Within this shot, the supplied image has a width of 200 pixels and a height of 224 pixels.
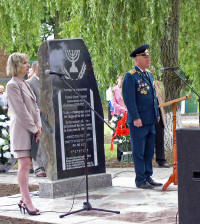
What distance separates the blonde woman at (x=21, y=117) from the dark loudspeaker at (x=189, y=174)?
2638 millimetres

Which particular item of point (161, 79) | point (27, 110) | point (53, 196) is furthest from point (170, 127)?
point (27, 110)

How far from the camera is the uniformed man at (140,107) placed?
9211mm

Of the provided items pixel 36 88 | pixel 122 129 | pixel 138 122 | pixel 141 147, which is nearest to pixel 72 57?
pixel 138 122

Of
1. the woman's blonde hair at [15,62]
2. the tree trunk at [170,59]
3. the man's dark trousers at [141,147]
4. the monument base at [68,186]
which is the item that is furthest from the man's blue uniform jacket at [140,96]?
the tree trunk at [170,59]

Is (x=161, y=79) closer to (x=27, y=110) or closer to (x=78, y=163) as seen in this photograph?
(x=78, y=163)

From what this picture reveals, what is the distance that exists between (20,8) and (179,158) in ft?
33.8

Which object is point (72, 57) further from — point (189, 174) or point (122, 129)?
point (189, 174)

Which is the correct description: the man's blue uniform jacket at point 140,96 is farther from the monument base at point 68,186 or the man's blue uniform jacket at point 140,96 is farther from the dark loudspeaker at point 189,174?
the dark loudspeaker at point 189,174

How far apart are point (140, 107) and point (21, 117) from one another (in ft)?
7.68

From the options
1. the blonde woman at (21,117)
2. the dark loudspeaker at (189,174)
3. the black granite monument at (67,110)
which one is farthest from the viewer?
the black granite monument at (67,110)

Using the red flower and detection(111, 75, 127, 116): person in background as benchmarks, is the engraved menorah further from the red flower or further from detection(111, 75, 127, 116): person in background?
detection(111, 75, 127, 116): person in background

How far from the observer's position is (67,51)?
9.34m

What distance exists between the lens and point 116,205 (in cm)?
807

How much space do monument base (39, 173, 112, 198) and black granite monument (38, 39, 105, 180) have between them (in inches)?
4.3
